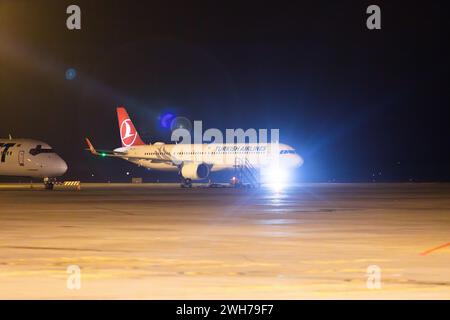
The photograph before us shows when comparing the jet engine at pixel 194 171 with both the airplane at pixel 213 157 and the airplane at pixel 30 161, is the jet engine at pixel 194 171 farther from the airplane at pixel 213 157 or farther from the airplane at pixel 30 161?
the airplane at pixel 30 161

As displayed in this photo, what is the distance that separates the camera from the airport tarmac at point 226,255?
14.8 metres

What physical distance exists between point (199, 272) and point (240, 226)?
1302cm

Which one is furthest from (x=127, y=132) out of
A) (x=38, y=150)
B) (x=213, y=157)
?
(x=38, y=150)

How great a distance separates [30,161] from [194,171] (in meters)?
19.9

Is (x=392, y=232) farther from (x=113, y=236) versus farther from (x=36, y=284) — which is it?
(x=36, y=284)

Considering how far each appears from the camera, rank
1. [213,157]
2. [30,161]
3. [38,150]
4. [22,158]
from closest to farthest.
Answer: [30,161]
[22,158]
[38,150]
[213,157]

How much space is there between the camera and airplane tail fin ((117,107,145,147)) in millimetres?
110062

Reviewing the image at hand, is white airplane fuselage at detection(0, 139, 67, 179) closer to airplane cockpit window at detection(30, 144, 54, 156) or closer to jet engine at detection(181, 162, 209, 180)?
airplane cockpit window at detection(30, 144, 54, 156)

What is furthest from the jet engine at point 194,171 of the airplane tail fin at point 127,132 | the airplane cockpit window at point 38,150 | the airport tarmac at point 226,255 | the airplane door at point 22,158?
the airport tarmac at point 226,255

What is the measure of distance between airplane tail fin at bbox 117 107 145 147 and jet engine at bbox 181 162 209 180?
21.3m

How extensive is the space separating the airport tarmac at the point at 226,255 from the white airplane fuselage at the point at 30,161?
117ft

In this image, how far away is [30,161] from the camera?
72938mm

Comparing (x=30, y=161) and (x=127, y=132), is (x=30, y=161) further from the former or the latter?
(x=127, y=132)
